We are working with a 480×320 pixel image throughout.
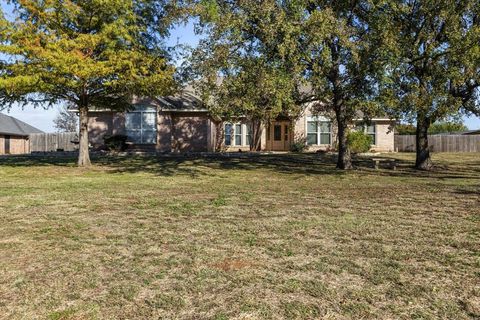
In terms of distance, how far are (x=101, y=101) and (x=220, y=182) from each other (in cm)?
996

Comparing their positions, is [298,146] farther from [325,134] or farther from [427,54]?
[427,54]

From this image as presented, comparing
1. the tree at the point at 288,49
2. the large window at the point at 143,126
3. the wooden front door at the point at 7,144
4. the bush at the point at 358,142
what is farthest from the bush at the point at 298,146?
the wooden front door at the point at 7,144

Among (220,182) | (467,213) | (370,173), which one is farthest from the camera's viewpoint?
(370,173)

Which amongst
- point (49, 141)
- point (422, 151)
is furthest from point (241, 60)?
point (49, 141)

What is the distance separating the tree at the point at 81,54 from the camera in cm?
1585

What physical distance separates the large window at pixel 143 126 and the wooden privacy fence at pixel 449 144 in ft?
67.4

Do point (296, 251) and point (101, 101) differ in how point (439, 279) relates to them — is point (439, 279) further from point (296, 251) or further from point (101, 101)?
point (101, 101)

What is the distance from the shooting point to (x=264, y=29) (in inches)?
515

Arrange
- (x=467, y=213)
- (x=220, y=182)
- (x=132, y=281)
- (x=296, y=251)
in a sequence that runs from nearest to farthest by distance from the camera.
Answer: (x=132, y=281) → (x=296, y=251) → (x=467, y=213) → (x=220, y=182)

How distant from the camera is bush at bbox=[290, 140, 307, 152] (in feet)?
106

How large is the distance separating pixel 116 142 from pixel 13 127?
76.5 feet

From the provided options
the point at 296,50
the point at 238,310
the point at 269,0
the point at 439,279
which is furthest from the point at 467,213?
the point at 269,0

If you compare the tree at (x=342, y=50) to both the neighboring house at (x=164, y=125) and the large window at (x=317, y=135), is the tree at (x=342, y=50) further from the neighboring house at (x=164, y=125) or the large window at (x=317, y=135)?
the large window at (x=317, y=135)

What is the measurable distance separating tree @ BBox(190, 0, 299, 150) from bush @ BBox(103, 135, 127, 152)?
1483 centimetres
